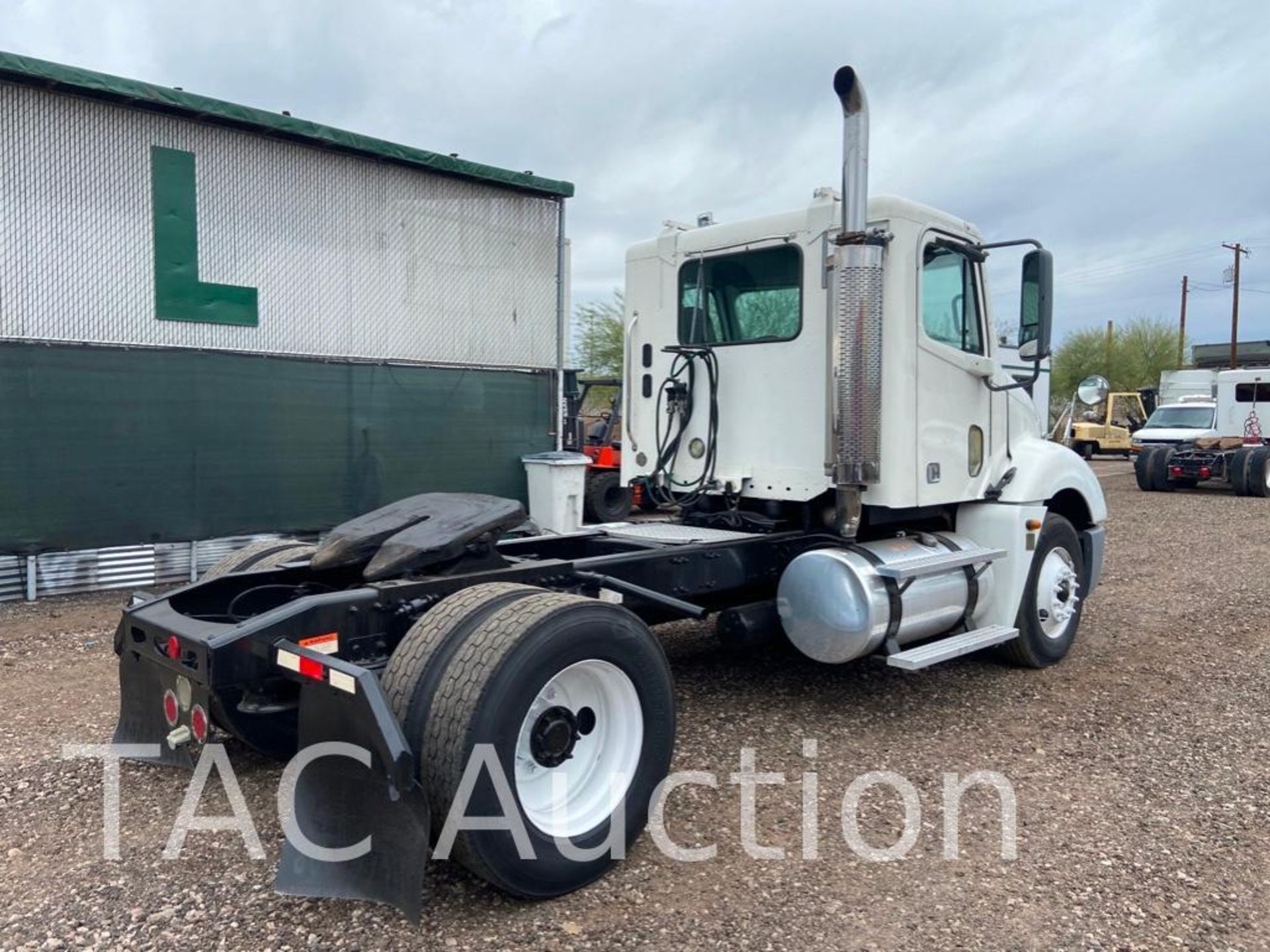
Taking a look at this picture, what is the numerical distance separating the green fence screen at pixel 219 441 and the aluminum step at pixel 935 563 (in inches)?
260

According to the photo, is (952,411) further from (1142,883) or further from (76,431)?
(76,431)

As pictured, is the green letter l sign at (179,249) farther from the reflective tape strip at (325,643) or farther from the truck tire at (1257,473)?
the truck tire at (1257,473)

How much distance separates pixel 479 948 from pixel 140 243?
8188 millimetres

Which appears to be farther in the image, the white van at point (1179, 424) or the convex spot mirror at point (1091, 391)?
the white van at point (1179, 424)

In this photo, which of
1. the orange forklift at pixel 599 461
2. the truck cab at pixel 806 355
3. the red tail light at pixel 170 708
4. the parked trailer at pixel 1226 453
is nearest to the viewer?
the red tail light at pixel 170 708

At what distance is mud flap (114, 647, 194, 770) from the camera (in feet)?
12.3

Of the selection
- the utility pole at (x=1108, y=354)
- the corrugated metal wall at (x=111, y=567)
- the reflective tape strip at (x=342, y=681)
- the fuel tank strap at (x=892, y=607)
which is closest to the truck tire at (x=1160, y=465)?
the fuel tank strap at (x=892, y=607)

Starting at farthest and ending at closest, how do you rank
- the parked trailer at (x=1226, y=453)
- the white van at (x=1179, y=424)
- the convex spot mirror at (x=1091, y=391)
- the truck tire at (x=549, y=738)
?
the white van at (x=1179, y=424)
the parked trailer at (x=1226, y=453)
the convex spot mirror at (x=1091, y=391)
the truck tire at (x=549, y=738)

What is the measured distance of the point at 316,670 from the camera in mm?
3049

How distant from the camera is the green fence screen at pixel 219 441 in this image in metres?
8.27

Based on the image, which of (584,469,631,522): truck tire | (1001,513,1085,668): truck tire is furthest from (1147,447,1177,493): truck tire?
(1001,513,1085,668): truck tire

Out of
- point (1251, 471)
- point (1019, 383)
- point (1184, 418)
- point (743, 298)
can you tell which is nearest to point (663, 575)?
point (743, 298)

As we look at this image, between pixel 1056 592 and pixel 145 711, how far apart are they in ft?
16.9

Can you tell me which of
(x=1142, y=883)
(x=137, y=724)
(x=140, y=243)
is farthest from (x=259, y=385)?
(x=1142, y=883)
